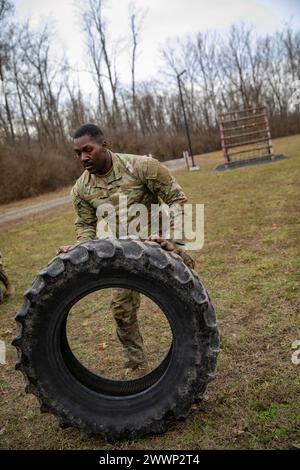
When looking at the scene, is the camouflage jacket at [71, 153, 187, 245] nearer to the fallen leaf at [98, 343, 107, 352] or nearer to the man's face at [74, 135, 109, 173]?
the man's face at [74, 135, 109, 173]

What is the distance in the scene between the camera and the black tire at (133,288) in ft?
9.39

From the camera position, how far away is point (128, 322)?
3.93 meters

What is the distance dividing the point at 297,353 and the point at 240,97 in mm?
55780

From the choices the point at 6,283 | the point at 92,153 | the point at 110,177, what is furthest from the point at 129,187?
the point at 6,283

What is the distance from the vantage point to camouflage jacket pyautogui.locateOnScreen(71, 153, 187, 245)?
3717mm

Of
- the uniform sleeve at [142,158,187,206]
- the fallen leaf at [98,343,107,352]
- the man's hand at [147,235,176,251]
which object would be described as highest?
the uniform sleeve at [142,158,187,206]

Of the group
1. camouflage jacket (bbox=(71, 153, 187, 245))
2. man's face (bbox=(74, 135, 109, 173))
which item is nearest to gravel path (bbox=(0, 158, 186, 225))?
camouflage jacket (bbox=(71, 153, 187, 245))

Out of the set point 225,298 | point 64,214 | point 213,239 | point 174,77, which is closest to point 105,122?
point 174,77

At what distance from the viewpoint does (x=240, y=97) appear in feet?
183

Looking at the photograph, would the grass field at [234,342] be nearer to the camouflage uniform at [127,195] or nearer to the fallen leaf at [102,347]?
the fallen leaf at [102,347]

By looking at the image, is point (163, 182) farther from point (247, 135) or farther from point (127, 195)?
point (247, 135)

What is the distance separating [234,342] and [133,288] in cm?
183

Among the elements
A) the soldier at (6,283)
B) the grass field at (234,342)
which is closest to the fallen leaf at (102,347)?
the grass field at (234,342)

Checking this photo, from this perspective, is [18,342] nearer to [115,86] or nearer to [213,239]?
[213,239]
